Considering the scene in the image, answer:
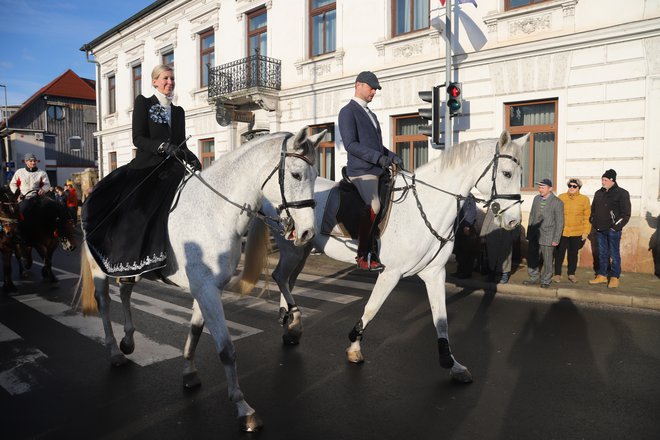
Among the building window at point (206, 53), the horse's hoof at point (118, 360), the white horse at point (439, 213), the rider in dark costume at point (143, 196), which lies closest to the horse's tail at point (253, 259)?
the white horse at point (439, 213)

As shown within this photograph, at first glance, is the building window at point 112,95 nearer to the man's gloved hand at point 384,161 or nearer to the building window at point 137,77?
the building window at point 137,77

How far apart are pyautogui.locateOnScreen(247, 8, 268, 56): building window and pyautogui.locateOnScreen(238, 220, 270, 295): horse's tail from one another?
14.9 meters

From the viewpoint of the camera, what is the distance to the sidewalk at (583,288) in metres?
7.36

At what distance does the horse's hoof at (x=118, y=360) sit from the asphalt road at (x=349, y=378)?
2.4 inches

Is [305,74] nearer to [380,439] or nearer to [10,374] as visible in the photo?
[10,374]

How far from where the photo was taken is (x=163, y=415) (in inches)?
146

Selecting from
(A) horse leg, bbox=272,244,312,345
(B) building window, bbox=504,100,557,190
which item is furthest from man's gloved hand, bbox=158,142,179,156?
(B) building window, bbox=504,100,557,190

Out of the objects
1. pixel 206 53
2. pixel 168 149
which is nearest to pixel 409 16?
pixel 206 53

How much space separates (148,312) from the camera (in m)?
6.93

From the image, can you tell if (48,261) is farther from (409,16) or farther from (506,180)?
(409,16)

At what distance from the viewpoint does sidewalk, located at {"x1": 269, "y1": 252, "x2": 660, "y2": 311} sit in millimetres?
7355

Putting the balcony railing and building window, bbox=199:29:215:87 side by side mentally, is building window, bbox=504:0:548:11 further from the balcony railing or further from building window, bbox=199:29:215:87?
building window, bbox=199:29:215:87

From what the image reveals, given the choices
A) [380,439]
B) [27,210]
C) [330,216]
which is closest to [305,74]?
→ [27,210]

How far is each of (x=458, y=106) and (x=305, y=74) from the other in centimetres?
794
